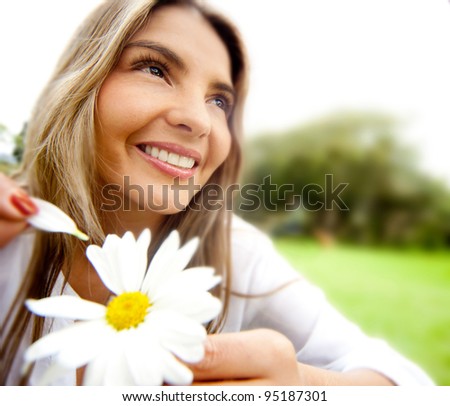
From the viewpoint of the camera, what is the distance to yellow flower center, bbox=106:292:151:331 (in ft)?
0.82

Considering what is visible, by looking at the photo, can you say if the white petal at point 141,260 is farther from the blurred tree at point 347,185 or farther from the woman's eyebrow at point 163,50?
the blurred tree at point 347,185

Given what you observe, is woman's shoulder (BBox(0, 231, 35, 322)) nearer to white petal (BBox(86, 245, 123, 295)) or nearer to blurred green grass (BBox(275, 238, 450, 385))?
white petal (BBox(86, 245, 123, 295))

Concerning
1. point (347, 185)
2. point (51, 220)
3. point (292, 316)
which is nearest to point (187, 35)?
point (51, 220)

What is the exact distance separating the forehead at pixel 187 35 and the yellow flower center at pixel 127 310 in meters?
0.28

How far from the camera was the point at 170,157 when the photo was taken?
417mm

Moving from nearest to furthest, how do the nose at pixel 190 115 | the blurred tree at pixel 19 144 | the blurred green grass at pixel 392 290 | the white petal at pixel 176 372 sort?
the white petal at pixel 176 372
the nose at pixel 190 115
the blurred tree at pixel 19 144
the blurred green grass at pixel 392 290

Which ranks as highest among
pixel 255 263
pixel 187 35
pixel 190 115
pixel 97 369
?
pixel 187 35

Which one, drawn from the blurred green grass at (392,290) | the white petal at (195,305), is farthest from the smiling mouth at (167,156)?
the blurred green grass at (392,290)

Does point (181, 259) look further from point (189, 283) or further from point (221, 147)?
point (221, 147)

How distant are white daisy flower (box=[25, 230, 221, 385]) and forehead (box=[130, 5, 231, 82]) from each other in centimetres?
25

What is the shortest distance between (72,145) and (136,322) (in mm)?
259

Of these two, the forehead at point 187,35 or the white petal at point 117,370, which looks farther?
the forehead at point 187,35

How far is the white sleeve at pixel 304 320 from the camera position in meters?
0.44

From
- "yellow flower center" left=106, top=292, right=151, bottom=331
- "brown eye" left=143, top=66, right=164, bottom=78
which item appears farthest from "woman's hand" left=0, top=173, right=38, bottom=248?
"brown eye" left=143, top=66, right=164, bottom=78
